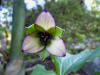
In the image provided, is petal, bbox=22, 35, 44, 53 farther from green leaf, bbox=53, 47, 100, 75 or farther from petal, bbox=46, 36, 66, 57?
green leaf, bbox=53, 47, 100, 75

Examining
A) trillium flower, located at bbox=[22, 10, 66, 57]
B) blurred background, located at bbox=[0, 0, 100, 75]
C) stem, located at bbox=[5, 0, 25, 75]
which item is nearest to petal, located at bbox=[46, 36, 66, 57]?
trillium flower, located at bbox=[22, 10, 66, 57]

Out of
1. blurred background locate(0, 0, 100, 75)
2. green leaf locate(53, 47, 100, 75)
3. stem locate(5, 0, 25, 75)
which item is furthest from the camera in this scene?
blurred background locate(0, 0, 100, 75)

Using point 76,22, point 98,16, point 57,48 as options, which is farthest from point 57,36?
point 98,16

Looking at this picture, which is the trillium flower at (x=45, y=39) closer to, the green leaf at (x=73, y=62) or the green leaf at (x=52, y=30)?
the green leaf at (x=52, y=30)

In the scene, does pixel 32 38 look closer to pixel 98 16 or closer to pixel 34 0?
pixel 34 0

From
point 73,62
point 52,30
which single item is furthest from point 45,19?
Answer: point 73,62
